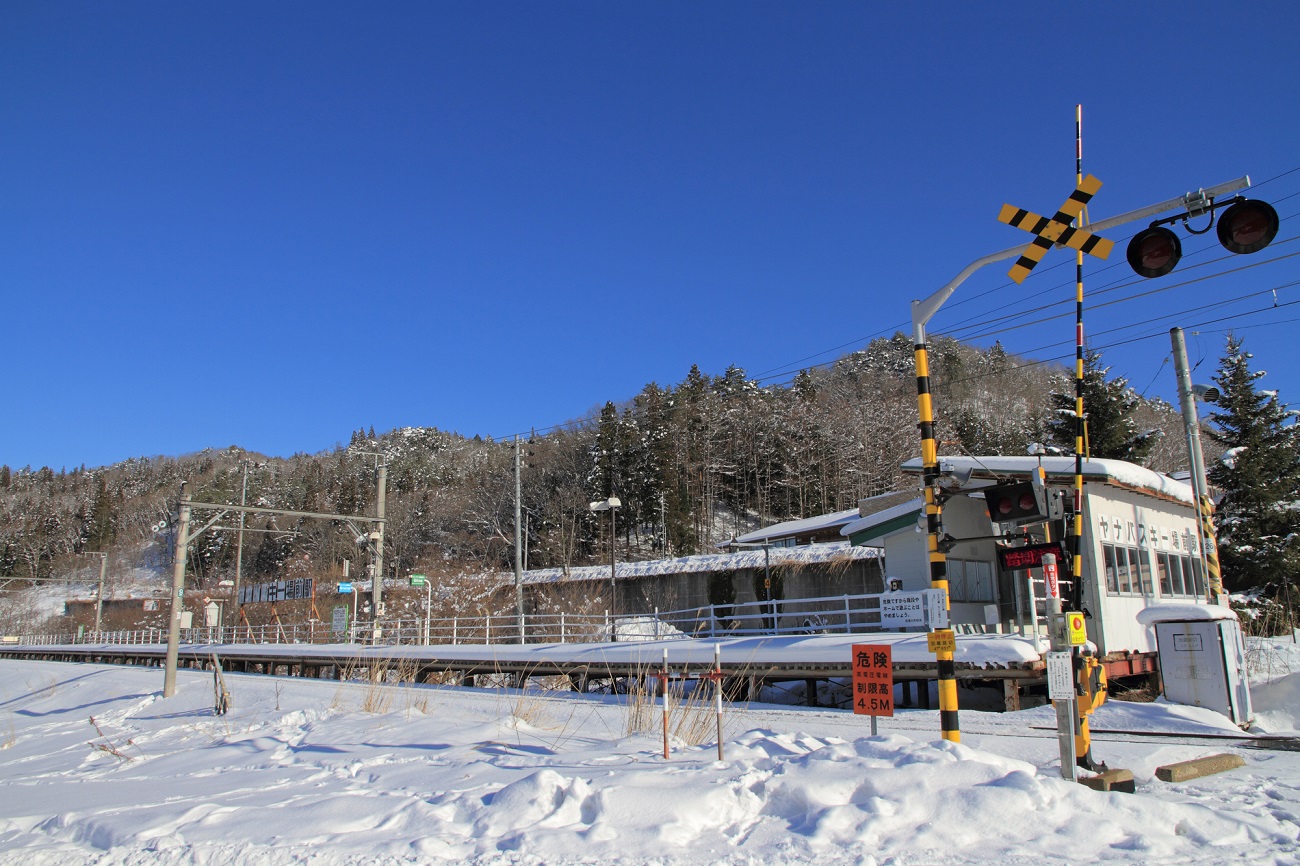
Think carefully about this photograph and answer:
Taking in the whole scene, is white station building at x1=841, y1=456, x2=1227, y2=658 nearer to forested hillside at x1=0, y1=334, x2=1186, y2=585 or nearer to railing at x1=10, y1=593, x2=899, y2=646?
railing at x1=10, y1=593, x2=899, y2=646

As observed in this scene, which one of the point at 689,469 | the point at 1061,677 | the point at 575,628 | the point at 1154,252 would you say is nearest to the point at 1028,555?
the point at 1061,677

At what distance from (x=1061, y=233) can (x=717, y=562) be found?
3542 cm

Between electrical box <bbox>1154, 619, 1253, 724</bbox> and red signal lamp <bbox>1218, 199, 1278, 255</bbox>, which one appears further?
electrical box <bbox>1154, 619, 1253, 724</bbox>

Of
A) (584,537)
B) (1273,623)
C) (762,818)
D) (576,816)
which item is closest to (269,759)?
(576,816)

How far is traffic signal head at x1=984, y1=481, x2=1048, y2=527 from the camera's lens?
8.26 m

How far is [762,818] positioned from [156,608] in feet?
234

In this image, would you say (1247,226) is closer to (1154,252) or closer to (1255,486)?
(1154,252)

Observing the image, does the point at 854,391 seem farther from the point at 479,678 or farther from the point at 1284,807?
the point at 1284,807

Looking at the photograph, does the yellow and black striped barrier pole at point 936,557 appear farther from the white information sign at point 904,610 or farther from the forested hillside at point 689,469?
the forested hillside at point 689,469

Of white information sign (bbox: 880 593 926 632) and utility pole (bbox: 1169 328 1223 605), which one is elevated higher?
utility pole (bbox: 1169 328 1223 605)

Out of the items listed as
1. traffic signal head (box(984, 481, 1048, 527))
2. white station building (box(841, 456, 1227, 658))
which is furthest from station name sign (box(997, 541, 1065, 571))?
white station building (box(841, 456, 1227, 658))

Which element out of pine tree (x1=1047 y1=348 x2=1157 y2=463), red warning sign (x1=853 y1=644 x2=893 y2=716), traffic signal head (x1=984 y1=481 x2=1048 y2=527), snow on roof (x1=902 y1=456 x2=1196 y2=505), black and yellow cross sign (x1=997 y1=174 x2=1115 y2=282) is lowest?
red warning sign (x1=853 y1=644 x2=893 y2=716)

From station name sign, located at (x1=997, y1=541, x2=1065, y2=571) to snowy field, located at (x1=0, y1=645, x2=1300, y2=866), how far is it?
175 centimetres

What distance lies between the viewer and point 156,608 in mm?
65562
